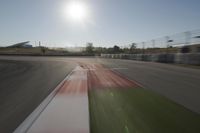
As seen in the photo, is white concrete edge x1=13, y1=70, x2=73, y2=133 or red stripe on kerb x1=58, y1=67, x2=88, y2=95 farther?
red stripe on kerb x1=58, y1=67, x2=88, y2=95

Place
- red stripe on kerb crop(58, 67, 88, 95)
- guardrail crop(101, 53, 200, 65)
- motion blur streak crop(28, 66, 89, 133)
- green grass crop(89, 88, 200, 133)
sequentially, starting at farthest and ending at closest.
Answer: guardrail crop(101, 53, 200, 65) < red stripe on kerb crop(58, 67, 88, 95) < motion blur streak crop(28, 66, 89, 133) < green grass crop(89, 88, 200, 133)

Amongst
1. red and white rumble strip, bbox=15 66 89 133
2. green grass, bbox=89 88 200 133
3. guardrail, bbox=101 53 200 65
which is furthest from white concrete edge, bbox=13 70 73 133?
guardrail, bbox=101 53 200 65

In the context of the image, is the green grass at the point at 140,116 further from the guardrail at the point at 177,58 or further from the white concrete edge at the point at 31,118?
the guardrail at the point at 177,58

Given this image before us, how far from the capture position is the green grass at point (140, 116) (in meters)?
4.52

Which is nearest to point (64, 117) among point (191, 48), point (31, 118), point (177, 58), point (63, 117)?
point (63, 117)

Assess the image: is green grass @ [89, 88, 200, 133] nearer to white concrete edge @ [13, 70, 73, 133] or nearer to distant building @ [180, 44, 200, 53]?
white concrete edge @ [13, 70, 73, 133]

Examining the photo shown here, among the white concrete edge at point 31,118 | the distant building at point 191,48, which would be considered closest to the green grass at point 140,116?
the white concrete edge at point 31,118

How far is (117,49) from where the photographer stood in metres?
67.7

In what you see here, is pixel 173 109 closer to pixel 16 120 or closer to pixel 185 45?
pixel 16 120

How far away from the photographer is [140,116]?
212 inches

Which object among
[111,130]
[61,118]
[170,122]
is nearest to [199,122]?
[170,122]

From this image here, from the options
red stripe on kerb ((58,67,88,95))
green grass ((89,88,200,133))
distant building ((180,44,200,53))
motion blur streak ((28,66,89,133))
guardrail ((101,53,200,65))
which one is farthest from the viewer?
distant building ((180,44,200,53))

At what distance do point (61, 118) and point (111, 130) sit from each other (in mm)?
1464

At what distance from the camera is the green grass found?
4.52 m
